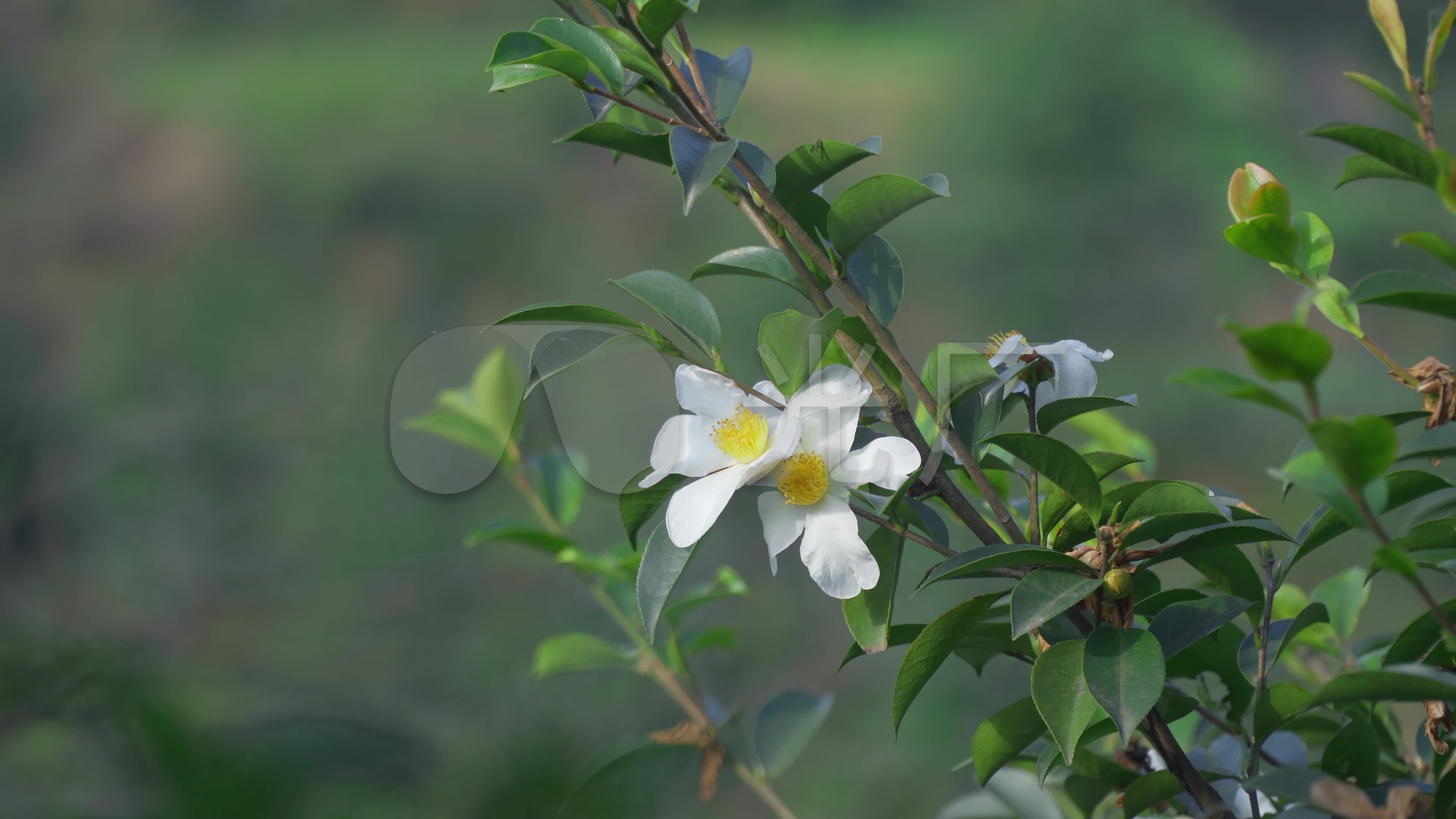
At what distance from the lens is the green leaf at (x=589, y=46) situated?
0.32 metres

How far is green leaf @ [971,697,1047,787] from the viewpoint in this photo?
34 centimetres

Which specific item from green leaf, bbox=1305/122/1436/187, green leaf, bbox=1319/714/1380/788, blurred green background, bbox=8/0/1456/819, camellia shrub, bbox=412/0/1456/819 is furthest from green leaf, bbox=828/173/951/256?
blurred green background, bbox=8/0/1456/819

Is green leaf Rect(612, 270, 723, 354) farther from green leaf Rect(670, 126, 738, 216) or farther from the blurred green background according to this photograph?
the blurred green background

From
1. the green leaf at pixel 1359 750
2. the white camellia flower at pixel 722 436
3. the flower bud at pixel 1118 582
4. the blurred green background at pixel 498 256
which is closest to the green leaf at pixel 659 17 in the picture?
the white camellia flower at pixel 722 436

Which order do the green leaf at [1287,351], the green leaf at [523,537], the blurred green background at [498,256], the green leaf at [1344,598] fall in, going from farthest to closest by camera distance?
the blurred green background at [498,256]
the green leaf at [523,537]
the green leaf at [1344,598]
the green leaf at [1287,351]

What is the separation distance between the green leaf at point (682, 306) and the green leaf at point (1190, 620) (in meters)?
0.16

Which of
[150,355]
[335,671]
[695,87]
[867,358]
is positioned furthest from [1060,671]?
[150,355]

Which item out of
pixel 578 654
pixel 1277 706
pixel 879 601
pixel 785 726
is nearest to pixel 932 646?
pixel 879 601

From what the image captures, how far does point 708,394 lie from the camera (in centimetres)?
32

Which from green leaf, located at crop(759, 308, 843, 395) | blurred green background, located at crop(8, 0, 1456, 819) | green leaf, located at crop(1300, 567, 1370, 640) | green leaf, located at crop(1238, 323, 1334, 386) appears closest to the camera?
green leaf, located at crop(1238, 323, 1334, 386)

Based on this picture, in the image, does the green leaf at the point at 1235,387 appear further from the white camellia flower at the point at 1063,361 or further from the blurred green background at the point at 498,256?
the blurred green background at the point at 498,256

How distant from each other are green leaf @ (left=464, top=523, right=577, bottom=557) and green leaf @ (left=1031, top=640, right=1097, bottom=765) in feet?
1.18

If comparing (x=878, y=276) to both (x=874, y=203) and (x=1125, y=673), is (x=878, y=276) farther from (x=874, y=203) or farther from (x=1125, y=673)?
(x=1125, y=673)

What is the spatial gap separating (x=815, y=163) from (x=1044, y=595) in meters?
0.15
